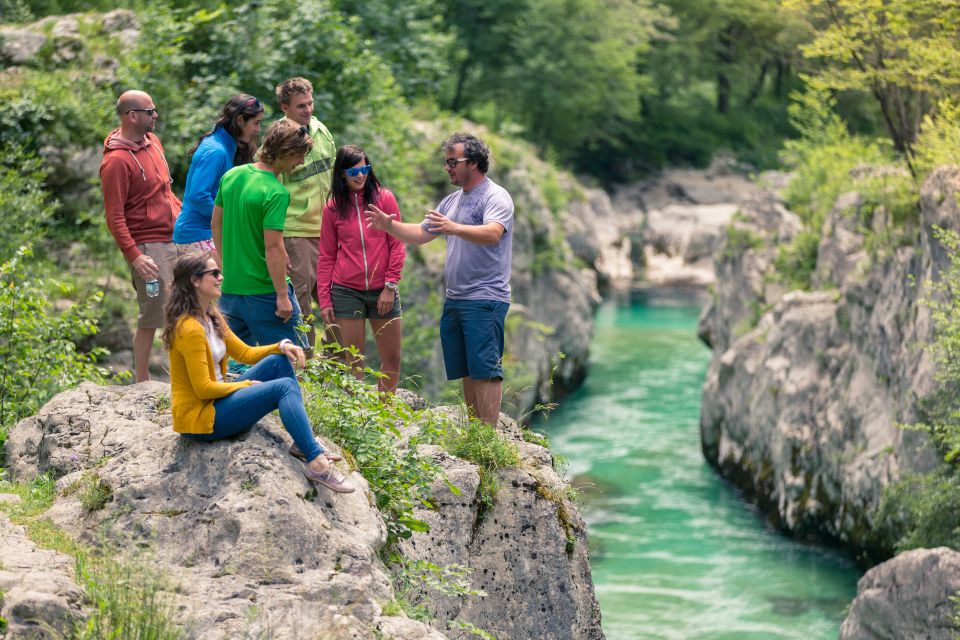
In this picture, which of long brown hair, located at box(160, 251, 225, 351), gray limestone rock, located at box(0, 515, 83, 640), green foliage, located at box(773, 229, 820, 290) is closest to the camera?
gray limestone rock, located at box(0, 515, 83, 640)

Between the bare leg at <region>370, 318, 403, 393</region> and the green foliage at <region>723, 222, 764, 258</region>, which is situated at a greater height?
the bare leg at <region>370, 318, 403, 393</region>

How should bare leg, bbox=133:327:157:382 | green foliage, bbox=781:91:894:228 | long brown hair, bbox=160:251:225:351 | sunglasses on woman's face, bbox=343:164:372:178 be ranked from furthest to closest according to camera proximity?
green foliage, bbox=781:91:894:228, bare leg, bbox=133:327:157:382, sunglasses on woman's face, bbox=343:164:372:178, long brown hair, bbox=160:251:225:351

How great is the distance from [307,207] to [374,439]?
7.77ft

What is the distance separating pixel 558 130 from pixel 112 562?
1578 inches

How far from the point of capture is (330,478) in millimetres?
5867

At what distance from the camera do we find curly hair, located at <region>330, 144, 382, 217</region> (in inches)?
307

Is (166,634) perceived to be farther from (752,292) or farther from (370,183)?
(752,292)

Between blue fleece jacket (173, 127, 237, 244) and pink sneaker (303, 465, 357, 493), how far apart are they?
2674 millimetres

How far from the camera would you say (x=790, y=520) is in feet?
54.7

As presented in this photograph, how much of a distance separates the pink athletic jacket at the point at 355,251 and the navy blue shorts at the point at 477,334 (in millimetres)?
661

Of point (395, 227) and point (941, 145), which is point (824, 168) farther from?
point (395, 227)

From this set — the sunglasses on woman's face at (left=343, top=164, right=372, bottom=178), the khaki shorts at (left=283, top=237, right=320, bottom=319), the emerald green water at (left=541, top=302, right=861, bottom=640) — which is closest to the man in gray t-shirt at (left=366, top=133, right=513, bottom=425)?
the sunglasses on woman's face at (left=343, top=164, right=372, bottom=178)

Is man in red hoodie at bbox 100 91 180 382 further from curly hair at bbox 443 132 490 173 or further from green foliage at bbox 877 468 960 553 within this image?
green foliage at bbox 877 468 960 553

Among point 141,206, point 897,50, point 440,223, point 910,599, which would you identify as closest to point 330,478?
point 440,223
